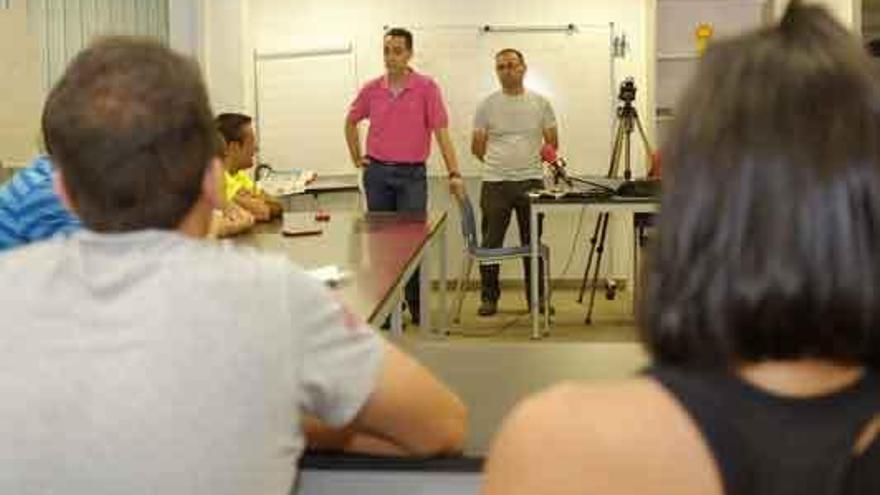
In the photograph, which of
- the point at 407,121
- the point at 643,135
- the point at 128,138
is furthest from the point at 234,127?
the point at 128,138

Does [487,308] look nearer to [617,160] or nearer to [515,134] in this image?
[515,134]

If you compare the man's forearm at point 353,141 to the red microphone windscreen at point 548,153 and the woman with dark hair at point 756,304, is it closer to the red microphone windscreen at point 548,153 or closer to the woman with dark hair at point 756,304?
the red microphone windscreen at point 548,153

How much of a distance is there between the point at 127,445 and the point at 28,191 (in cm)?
120

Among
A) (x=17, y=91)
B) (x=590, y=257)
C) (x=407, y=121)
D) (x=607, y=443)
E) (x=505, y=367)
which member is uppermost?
(x=17, y=91)

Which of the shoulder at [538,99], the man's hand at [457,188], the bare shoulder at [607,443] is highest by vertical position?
the shoulder at [538,99]

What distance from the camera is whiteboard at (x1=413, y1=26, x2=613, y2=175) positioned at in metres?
7.37

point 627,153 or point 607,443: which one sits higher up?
point 627,153

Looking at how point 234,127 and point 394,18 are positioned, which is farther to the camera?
point 394,18

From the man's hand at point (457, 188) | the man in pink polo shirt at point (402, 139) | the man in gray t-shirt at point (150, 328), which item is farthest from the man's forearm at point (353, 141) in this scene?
the man in gray t-shirt at point (150, 328)

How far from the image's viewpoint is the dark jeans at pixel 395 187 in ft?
20.7

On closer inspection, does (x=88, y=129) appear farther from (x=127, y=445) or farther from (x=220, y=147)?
(x=127, y=445)

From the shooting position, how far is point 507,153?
21.8ft

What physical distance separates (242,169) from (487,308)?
6.97 ft

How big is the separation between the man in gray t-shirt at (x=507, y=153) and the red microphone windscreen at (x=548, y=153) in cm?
2
